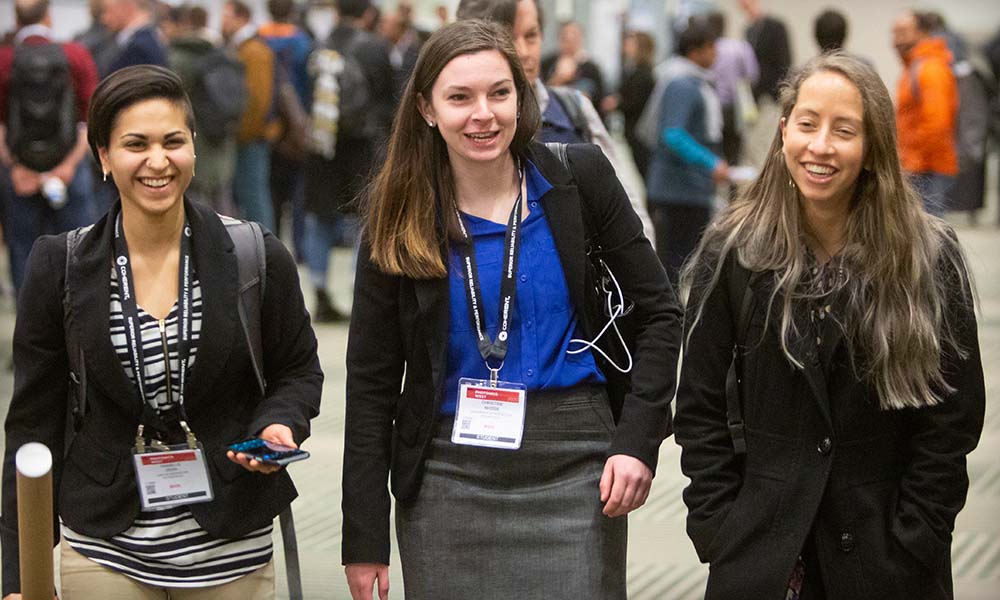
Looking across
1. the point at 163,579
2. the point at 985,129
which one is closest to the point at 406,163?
the point at 163,579

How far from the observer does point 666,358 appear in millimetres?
3143

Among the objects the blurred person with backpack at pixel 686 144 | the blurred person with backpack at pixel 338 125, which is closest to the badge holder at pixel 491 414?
the blurred person with backpack at pixel 686 144

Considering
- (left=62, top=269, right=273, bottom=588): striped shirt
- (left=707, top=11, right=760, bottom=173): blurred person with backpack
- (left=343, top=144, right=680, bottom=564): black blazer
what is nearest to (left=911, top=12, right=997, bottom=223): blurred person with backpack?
(left=707, top=11, right=760, bottom=173): blurred person with backpack

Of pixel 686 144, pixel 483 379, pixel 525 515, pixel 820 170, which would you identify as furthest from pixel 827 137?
pixel 686 144

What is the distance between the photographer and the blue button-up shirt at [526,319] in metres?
3.04

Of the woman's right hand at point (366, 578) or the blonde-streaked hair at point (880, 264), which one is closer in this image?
the blonde-streaked hair at point (880, 264)

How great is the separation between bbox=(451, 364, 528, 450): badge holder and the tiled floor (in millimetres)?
1873

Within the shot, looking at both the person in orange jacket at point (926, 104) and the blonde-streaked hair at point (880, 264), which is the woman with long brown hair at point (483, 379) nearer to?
the blonde-streaked hair at point (880, 264)

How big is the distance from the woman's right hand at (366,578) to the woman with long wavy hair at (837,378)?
0.71 m

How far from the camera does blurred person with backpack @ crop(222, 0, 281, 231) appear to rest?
1119 centimetres

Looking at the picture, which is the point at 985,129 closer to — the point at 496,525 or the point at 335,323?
the point at 335,323

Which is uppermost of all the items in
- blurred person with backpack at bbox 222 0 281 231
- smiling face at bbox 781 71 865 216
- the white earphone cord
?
smiling face at bbox 781 71 865 216

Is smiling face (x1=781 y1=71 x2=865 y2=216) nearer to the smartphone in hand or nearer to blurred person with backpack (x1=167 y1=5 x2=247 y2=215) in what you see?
the smartphone in hand

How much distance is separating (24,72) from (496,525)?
6.35m
